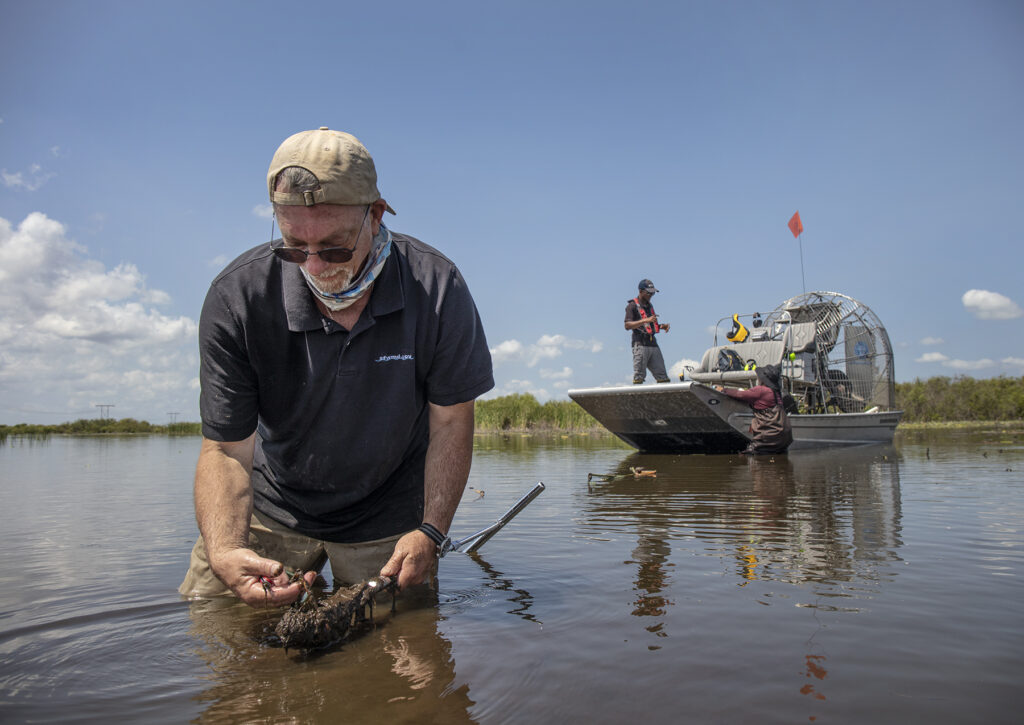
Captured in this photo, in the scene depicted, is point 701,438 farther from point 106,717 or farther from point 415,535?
point 106,717

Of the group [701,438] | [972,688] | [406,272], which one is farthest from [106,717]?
[701,438]

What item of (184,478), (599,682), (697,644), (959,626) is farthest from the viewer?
(184,478)

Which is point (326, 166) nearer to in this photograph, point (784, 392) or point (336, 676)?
point (336, 676)

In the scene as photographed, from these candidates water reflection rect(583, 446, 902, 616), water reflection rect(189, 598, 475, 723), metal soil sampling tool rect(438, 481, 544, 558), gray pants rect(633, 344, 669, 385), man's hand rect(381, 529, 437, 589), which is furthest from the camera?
gray pants rect(633, 344, 669, 385)

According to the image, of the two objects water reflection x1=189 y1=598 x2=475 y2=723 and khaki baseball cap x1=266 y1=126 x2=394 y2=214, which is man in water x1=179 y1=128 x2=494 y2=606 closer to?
khaki baseball cap x1=266 y1=126 x2=394 y2=214

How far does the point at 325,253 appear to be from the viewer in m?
2.09

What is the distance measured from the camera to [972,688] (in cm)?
177

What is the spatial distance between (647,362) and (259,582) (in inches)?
397

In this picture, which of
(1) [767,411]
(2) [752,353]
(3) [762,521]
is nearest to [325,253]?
(3) [762,521]

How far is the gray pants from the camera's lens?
11469 millimetres

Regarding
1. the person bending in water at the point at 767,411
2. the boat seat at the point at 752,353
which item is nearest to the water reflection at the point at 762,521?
the person bending in water at the point at 767,411

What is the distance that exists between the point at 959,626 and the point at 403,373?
2130 mm

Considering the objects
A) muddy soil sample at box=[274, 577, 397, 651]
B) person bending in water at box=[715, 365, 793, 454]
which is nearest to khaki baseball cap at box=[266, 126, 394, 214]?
muddy soil sample at box=[274, 577, 397, 651]

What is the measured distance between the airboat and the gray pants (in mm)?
362
